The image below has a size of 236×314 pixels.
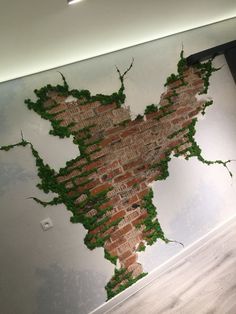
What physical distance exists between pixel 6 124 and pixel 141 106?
4.46 ft

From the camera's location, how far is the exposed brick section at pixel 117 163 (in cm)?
287

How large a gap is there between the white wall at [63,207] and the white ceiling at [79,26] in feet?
0.63

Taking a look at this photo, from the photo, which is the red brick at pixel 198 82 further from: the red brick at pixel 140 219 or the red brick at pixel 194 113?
the red brick at pixel 140 219

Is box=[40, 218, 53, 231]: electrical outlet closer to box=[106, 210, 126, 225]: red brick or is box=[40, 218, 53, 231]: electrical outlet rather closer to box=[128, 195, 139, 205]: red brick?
box=[106, 210, 126, 225]: red brick

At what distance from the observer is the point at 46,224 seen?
2.67 meters

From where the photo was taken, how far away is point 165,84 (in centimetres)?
340

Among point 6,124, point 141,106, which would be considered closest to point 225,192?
point 141,106

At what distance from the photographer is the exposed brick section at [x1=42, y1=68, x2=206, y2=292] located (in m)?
2.87

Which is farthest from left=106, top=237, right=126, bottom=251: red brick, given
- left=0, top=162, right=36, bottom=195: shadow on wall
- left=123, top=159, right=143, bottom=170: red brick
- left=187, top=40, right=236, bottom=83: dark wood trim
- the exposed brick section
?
left=187, top=40, right=236, bottom=83: dark wood trim

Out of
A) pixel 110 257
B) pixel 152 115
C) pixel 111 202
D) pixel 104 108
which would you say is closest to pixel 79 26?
pixel 104 108

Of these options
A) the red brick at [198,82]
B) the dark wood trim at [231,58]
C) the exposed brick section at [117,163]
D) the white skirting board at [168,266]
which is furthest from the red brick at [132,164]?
the dark wood trim at [231,58]

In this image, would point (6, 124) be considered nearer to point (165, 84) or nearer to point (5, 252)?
point (5, 252)

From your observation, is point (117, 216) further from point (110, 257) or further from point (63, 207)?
point (63, 207)

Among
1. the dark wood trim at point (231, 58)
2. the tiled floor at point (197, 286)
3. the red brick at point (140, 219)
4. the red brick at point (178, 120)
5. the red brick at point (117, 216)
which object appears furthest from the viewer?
the dark wood trim at point (231, 58)
